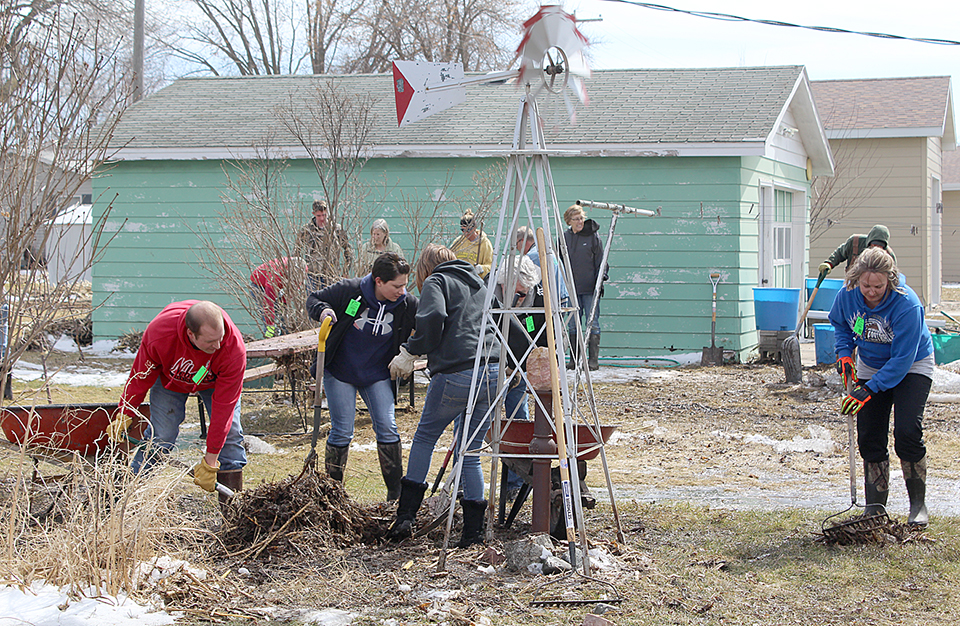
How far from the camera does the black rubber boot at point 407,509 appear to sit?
16.2ft

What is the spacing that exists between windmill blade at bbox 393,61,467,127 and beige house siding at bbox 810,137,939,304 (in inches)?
636

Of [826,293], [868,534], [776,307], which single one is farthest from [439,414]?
[826,293]

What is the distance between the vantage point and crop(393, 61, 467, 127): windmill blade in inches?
183

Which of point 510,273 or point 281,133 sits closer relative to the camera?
point 510,273

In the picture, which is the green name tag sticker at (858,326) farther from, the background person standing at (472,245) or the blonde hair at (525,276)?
the background person standing at (472,245)

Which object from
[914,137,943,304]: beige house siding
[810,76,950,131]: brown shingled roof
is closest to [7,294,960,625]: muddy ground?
[914,137,943,304]: beige house siding

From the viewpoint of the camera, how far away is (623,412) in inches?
352

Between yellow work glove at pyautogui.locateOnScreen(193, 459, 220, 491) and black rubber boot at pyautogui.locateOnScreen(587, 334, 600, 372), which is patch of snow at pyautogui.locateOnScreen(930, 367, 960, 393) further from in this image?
yellow work glove at pyautogui.locateOnScreen(193, 459, 220, 491)

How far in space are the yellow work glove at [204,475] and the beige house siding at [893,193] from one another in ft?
55.7

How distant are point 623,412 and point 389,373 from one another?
3.90 metres

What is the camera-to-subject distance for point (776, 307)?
1161 centimetres

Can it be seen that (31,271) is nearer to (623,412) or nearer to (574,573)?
(574,573)

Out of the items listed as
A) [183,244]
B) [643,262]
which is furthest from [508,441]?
[183,244]

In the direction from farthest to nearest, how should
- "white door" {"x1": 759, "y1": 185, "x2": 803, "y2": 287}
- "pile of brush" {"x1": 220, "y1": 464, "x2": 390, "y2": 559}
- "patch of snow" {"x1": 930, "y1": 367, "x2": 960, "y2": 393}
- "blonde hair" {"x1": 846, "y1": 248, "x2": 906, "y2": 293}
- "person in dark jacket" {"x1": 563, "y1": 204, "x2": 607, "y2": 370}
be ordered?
"white door" {"x1": 759, "y1": 185, "x2": 803, "y2": 287}, "person in dark jacket" {"x1": 563, "y1": 204, "x2": 607, "y2": 370}, "patch of snow" {"x1": 930, "y1": 367, "x2": 960, "y2": 393}, "blonde hair" {"x1": 846, "y1": 248, "x2": 906, "y2": 293}, "pile of brush" {"x1": 220, "y1": 464, "x2": 390, "y2": 559}
